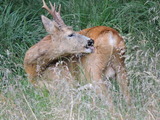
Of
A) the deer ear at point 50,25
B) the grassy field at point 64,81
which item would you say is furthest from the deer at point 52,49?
the grassy field at point 64,81

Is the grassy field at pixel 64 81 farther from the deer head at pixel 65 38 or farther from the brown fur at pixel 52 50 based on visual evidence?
the deer head at pixel 65 38

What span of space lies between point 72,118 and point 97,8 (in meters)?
4.88

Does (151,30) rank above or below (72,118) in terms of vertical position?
below

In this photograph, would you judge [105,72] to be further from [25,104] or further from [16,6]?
[16,6]

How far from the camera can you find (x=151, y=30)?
28.1 ft

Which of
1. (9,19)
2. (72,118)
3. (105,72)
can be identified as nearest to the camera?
(72,118)

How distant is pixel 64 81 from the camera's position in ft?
18.6

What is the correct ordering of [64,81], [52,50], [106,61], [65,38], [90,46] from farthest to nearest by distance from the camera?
[65,38] → [52,50] → [90,46] → [106,61] → [64,81]

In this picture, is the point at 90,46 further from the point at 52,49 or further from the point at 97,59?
the point at 52,49

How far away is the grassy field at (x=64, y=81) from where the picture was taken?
5168 mm

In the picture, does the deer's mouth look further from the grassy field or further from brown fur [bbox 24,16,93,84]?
the grassy field

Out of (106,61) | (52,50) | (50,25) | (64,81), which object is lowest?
(106,61)

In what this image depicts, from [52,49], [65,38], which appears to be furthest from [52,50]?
[65,38]

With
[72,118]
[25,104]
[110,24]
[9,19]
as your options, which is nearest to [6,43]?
[9,19]
